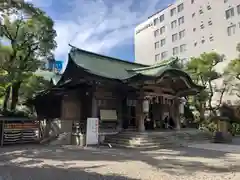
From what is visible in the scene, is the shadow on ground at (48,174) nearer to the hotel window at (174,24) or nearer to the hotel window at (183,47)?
the hotel window at (183,47)

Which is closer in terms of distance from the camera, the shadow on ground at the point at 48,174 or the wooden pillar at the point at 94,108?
the shadow on ground at the point at 48,174

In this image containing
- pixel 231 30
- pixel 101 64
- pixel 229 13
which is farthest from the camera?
pixel 229 13

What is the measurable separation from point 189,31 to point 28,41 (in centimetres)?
2779

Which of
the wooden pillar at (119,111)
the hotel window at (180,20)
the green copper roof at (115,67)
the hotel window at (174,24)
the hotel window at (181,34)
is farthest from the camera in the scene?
the hotel window at (174,24)

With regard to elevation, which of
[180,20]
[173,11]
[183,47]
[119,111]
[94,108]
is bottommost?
[119,111]

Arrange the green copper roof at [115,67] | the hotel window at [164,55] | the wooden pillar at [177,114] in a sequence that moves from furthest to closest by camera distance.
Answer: the hotel window at [164,55], the wooden pillar at [177,114], the green copper roof at [115,67]

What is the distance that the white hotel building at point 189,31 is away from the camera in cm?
3050

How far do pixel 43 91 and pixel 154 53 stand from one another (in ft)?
94.3

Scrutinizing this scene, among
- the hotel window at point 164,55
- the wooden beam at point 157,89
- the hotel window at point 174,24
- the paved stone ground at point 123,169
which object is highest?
the hotel window at point 174,24

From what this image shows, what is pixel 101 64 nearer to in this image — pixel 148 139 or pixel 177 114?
pixel 177 114

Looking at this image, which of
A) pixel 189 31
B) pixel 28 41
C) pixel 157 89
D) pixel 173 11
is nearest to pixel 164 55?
pixel 189 31

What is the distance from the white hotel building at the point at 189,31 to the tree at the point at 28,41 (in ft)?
79.9

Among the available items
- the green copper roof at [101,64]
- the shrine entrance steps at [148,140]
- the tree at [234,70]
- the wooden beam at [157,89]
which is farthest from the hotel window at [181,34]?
the shrine entrance steps at [148,140]

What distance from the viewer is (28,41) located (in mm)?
16078
